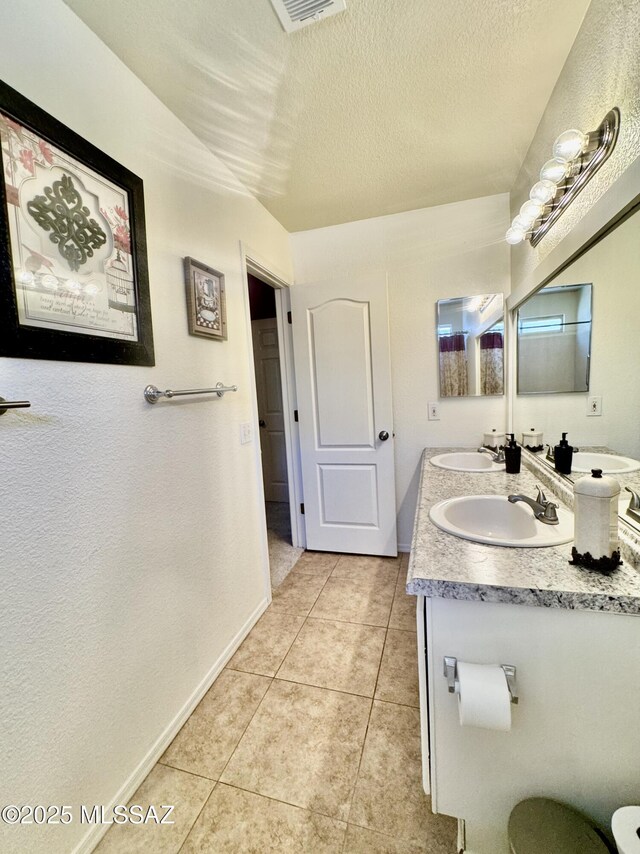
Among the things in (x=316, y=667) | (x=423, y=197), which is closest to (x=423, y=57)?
(x=423, y=197)

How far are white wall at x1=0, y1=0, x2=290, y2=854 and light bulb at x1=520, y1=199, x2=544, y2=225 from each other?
1426mm

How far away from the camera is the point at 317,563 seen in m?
2.52

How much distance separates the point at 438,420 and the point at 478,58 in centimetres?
176

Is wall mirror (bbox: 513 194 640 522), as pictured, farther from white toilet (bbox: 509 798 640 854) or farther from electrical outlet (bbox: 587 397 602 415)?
white toilet (bbox: 509 798 640 854)

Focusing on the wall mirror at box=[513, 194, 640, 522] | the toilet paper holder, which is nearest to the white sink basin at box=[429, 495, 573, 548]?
the wall mirror at box=[513, 194, 640, 522]

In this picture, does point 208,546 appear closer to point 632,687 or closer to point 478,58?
point 632,687

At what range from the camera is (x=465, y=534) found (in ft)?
3.38

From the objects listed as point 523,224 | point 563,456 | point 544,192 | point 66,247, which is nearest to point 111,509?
point 66,247

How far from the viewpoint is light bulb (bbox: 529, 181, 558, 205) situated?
134cm

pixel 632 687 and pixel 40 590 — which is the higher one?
pixel 40 590

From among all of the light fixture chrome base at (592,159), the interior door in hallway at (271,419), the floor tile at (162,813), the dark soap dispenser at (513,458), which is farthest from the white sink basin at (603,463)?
the interior door in hallway at (271,419)

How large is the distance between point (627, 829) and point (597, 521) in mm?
581

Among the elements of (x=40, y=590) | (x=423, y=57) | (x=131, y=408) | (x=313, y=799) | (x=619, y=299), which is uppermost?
(x=423, y=57)

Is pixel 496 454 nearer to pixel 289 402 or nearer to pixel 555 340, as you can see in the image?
pixel 555 340
